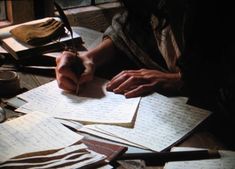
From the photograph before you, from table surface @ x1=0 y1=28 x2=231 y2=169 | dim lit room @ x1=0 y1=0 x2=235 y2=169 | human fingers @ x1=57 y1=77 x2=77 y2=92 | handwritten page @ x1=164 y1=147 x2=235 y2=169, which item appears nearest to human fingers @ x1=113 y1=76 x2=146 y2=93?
dim lit room @ x1=0 y1=0 x2=235 y2=169

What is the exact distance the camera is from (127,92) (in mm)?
1312

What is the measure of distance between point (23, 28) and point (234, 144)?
2.93ft

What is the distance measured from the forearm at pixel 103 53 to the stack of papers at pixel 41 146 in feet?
1.38

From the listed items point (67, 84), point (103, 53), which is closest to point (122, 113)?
point (67, 84)

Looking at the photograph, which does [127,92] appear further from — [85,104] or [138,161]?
[138,161]

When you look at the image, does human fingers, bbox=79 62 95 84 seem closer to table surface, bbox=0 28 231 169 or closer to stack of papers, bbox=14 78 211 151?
stack of papers, bbox=14 78 211 151

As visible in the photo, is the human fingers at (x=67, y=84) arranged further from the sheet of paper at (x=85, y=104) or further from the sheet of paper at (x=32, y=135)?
the sheet of paper at (x=32, y=135)

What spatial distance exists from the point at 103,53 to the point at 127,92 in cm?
28

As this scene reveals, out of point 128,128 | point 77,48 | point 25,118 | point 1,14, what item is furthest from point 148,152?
point 1,14

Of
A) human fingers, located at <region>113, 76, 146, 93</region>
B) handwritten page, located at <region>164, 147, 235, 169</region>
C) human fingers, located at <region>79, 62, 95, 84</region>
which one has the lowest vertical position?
handwritten page, located at <region>164, 147, 235, 169</region>

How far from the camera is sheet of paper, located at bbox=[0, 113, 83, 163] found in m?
0.99

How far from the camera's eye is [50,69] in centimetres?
147

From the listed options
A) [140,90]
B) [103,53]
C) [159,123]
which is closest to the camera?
[159,123]

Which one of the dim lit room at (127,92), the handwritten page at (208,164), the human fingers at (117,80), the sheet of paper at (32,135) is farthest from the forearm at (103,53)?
the handwritten page at (208,164)
